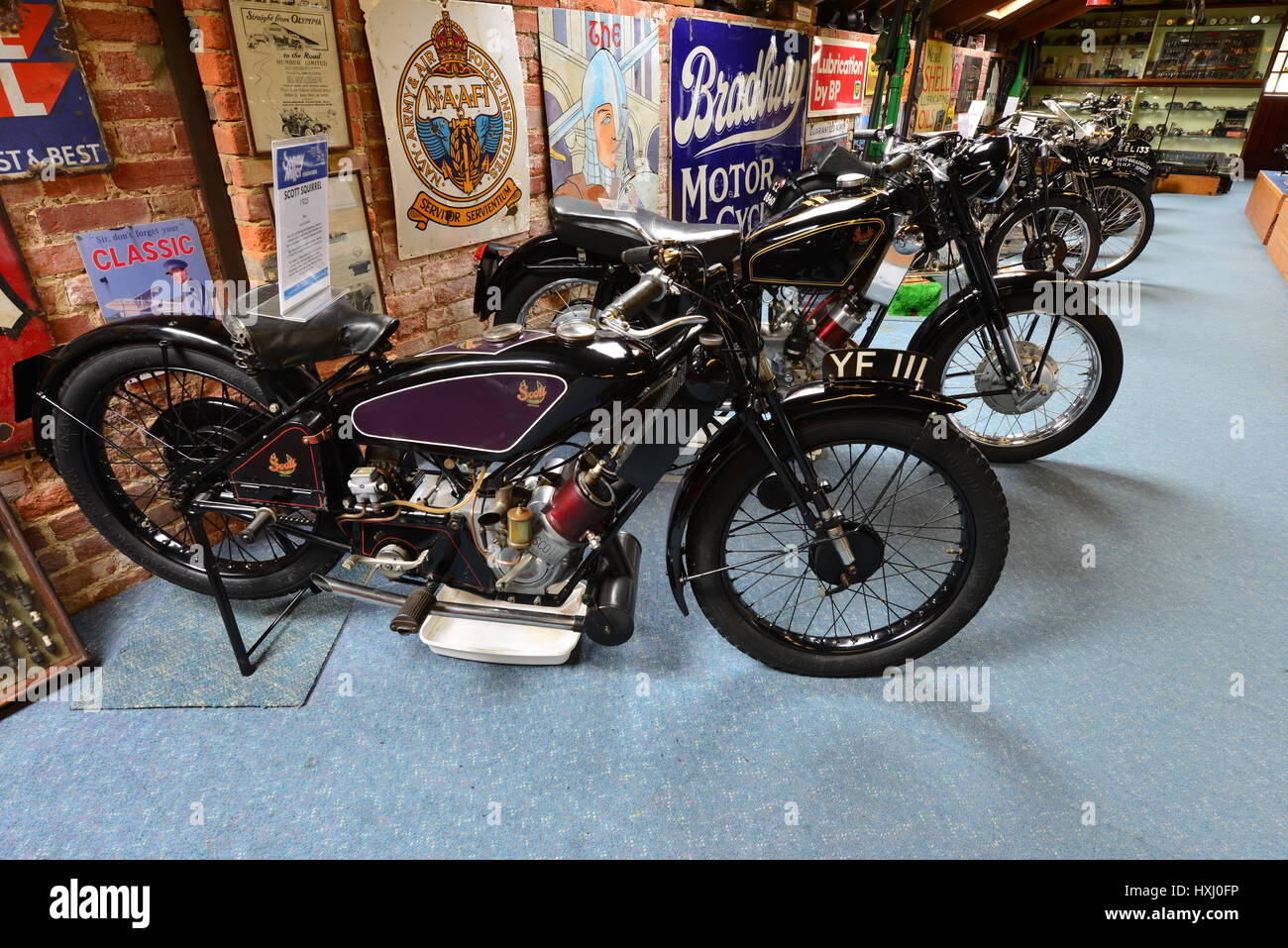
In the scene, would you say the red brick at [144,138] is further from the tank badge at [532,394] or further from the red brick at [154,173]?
the tank badge at [532,394]

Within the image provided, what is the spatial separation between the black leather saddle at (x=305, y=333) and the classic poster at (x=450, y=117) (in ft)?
3.32

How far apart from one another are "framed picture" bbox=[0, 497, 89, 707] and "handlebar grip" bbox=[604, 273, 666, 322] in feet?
5.43

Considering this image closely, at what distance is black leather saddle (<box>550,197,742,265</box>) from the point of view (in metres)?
2.37

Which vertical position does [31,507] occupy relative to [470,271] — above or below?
below

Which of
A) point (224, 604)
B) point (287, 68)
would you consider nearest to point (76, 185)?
point (287, 68)

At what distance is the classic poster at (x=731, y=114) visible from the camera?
3754 millimetres

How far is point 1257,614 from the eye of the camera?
1998 millimetres

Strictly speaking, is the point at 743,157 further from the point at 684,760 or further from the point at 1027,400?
the point at 684,760

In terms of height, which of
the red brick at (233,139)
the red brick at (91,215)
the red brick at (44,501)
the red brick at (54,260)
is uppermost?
the red brick at (233,139)

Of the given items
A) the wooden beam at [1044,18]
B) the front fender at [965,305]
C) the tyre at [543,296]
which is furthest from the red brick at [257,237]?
the wooden beam at [1044,18]

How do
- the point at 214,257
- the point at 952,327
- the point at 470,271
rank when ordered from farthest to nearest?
the point at 470,271 → the point at 952,327 → the point at 214,257

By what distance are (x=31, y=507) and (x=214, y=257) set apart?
0.86 m

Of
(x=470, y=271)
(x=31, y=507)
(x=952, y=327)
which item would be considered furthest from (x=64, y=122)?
(x=952, y=327)

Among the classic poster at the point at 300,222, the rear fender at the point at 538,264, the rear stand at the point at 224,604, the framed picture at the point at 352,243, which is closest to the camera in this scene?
the classic poster at the point at 300,222
